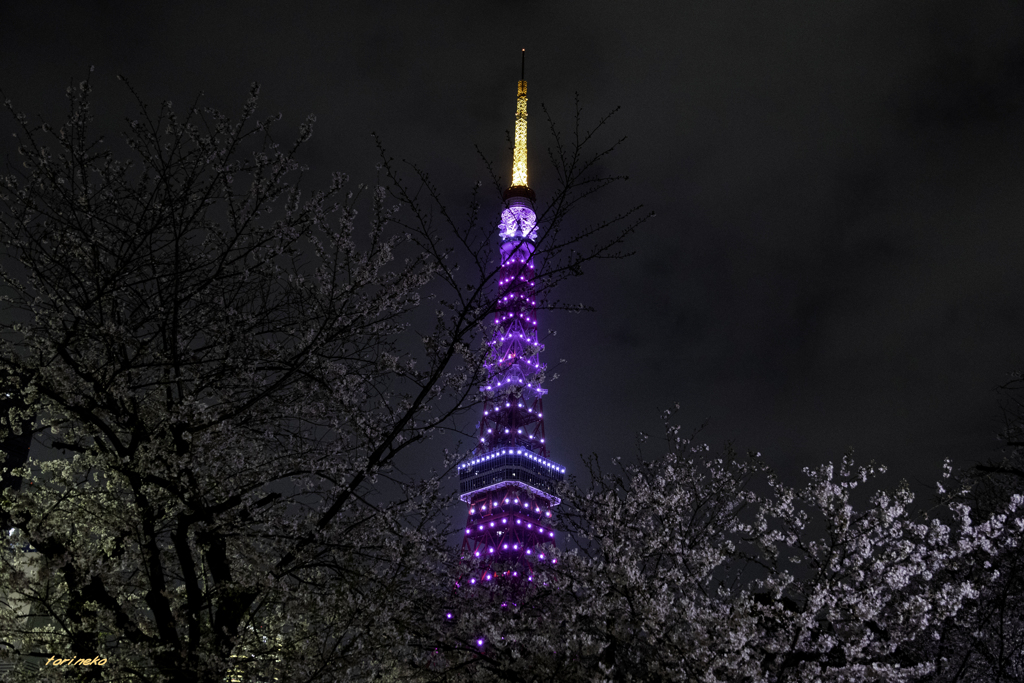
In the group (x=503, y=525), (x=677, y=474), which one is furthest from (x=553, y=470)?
(x=677, y=474)

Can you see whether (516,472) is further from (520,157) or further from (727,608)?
(727,608)

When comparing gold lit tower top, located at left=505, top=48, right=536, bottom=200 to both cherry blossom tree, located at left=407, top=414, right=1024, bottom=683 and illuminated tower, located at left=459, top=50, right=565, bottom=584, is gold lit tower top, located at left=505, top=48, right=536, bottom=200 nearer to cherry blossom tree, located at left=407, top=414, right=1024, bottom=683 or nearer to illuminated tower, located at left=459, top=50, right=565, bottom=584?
illuminated tower, located at left=459, top=50, right=565, bottom=584

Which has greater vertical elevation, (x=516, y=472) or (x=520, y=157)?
(x=520, y=157)

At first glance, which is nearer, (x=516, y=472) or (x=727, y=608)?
(x=727, y=608)

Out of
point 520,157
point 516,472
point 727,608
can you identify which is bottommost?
point 727,608

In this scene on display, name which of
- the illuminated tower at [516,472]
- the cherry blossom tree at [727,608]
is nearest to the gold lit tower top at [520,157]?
the illuminated tower at [516,472]

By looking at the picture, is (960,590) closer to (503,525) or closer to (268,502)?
(268,502)


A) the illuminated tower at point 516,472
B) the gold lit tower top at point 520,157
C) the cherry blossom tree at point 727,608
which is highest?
the gold lit tower top at point 520,157

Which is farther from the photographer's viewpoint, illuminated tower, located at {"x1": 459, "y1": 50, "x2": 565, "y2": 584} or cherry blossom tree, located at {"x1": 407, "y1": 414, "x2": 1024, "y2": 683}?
illuminated tower, located at {"x1": 459, "y1": 50, "x2": 565, "y2": 584}

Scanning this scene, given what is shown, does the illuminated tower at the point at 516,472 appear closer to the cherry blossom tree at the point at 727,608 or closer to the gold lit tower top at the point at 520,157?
the gold lit tower top at the point at 520,157

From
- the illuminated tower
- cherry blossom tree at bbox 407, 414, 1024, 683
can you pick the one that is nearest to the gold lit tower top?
the illuminated tower

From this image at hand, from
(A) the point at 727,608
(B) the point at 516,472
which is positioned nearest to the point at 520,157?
(B) the point at 516,472

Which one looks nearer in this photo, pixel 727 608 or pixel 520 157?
pixel 727 608

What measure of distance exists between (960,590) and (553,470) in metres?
43.9
